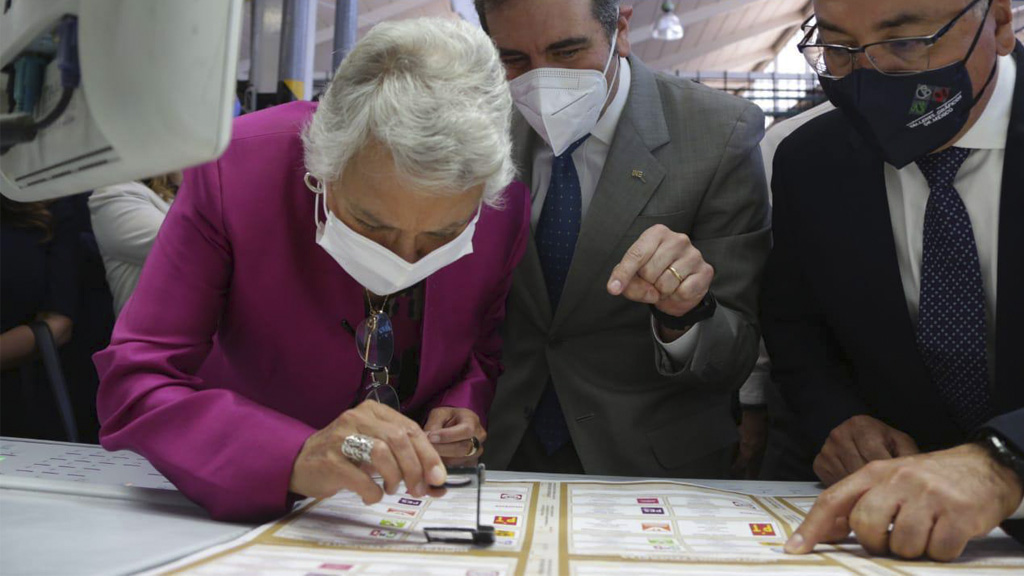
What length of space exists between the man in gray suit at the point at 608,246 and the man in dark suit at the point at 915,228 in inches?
7.5

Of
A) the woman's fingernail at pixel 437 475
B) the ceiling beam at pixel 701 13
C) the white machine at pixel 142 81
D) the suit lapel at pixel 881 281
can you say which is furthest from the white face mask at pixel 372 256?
the ceiling beam at pixel 701 13

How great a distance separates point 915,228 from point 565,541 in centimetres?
92

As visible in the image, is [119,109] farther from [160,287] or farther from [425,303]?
[425,303]

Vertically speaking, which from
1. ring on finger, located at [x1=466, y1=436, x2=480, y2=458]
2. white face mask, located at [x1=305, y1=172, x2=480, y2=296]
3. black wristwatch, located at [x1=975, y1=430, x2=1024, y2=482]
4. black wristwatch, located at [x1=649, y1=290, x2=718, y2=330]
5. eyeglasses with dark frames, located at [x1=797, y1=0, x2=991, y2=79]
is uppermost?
eyeglasses with dark frames, located at [x1=797, y1=0, x2=991, y2=79]

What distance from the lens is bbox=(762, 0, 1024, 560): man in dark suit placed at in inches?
59.2

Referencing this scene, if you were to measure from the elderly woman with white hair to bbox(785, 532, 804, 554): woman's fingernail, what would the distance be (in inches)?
18.0

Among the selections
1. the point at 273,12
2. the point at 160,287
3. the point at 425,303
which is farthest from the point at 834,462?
the point at 273,12

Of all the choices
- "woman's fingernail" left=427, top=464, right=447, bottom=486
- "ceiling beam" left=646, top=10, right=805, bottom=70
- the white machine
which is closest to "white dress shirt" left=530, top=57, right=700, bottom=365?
"woman's fingernail" left=427, top=464, right=447, bottom=486

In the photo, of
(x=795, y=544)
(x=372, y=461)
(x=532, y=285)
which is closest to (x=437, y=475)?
(x=372, y=461)

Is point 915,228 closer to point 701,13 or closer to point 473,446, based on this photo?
point 473,446

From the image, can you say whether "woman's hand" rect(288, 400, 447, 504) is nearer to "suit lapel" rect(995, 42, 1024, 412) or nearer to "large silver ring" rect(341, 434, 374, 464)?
"large silver ring" rect(341, 434, 374, 464)

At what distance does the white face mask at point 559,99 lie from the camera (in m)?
1.87

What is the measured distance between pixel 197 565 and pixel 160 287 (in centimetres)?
55

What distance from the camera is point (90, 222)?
310 cm
